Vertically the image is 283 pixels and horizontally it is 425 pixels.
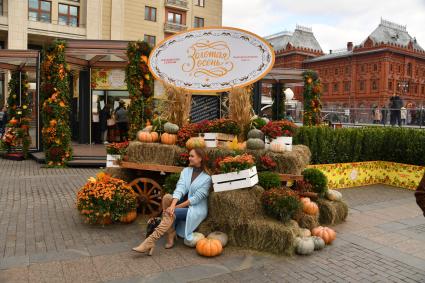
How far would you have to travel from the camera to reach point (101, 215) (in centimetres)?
640

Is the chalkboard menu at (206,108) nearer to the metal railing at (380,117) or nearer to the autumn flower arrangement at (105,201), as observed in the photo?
the metal railing at (380,117)

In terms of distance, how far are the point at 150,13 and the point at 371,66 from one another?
3846 cm

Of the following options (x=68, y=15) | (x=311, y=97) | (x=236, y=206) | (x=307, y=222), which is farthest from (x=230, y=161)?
(x=68, y=15)

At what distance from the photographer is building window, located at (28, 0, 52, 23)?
37.1m

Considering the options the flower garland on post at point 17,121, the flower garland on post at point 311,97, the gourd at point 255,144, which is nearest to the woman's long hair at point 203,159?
the gourd at point 255,144

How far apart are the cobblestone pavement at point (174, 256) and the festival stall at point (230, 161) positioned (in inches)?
11.6

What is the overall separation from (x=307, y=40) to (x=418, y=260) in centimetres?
8074

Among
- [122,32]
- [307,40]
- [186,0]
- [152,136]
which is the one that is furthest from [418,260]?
[307,40]

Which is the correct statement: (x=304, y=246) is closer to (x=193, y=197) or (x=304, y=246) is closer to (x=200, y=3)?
(x=193, y=197)

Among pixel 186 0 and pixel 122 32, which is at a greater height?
pixel 186 0

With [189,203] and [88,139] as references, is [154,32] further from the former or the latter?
[189,203]

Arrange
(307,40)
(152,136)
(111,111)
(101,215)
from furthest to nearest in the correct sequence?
(307,40), (111,111), (152,136), (101,215)

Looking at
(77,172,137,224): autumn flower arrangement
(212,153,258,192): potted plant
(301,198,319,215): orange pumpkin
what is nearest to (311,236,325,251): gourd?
(301,198,319,215): orange pumpkin

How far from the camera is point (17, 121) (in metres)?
15.4
